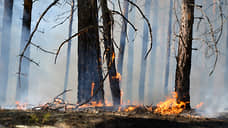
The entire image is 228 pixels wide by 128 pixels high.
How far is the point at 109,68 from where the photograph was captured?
3.31m

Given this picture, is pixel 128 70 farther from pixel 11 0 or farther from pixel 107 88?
pixel 11 0

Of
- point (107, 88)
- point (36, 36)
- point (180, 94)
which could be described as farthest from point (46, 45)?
point (180, 94)

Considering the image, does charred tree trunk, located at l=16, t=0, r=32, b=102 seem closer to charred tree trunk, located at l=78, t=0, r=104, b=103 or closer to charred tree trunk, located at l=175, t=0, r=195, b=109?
charred tree trunk, located at l=78, t=0, r=104, b=103

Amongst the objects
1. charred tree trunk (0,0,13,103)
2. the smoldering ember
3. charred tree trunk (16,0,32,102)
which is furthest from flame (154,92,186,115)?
charred tree trunk (0,0,13,103)

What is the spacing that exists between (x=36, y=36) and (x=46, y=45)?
1.51 metres

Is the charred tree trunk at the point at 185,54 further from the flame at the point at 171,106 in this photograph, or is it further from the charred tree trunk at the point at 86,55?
the charred tree trunk at the point at 86,55

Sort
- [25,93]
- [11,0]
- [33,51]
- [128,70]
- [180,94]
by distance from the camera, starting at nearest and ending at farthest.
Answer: [180,94]
[11,0]
[25,93]
[128,70]
[33,51]

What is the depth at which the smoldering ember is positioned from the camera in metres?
3.50

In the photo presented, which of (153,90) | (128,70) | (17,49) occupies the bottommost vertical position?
(153,90)

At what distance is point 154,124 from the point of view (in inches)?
128

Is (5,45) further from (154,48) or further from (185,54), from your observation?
(154,48)

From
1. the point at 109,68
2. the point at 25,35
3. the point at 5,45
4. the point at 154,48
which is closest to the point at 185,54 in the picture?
the point at 109,68

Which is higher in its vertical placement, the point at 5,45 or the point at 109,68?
the point at 5,45

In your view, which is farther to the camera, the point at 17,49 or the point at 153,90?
the point at 153,90
